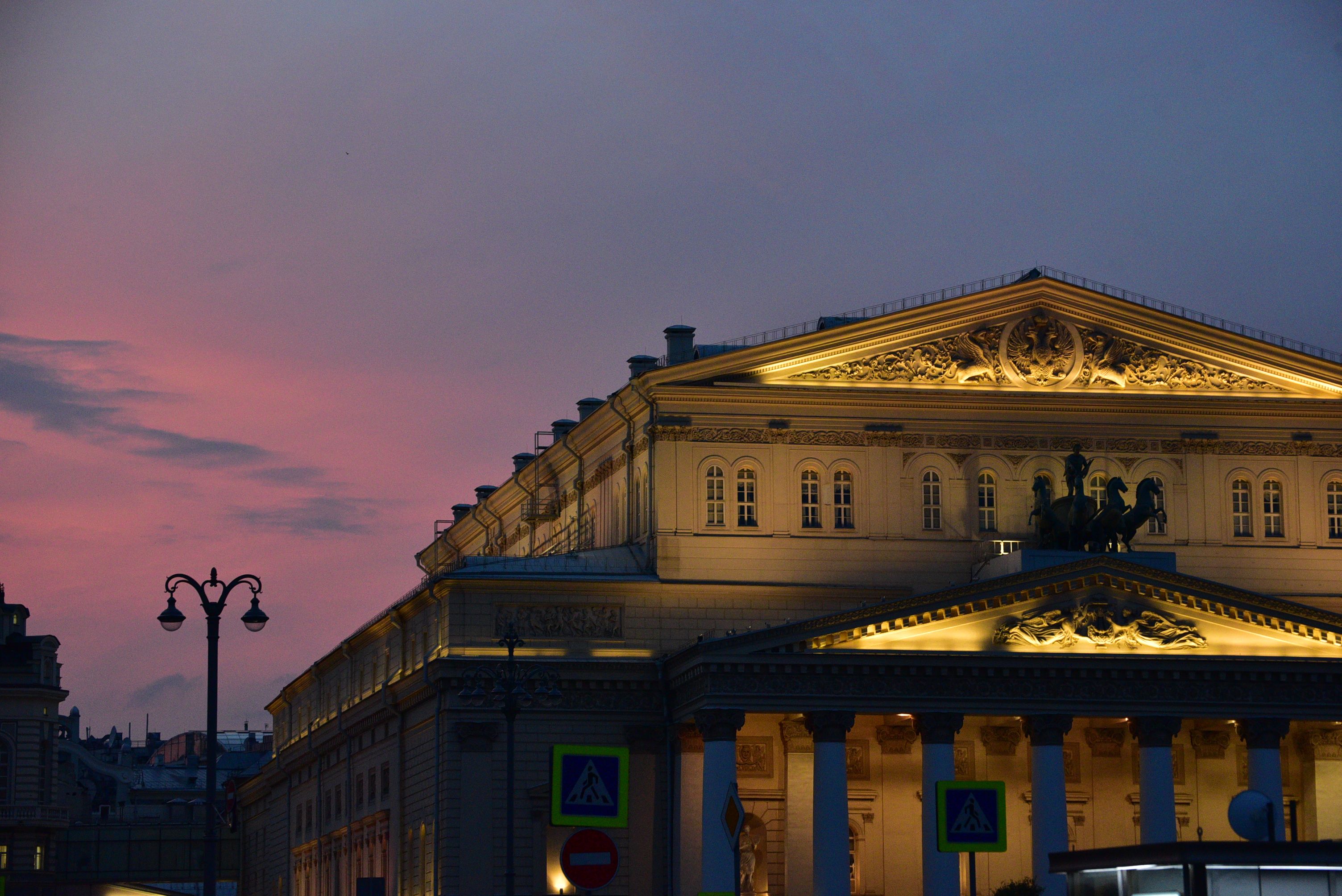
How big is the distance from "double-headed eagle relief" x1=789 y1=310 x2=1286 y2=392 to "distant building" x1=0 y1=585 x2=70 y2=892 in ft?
167

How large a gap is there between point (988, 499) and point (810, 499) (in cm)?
556

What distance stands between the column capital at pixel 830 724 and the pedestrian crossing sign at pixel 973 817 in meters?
16.9

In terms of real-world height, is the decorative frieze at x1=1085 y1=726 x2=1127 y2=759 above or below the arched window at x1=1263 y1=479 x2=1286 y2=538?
below

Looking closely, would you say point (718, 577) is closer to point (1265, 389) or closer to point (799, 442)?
point (799, 442)

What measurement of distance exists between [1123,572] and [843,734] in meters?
8.99

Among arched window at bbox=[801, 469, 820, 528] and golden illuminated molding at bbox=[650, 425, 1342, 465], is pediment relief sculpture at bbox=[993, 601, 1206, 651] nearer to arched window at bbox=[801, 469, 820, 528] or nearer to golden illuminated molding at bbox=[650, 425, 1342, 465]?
arched window at bbox=[801, 469, 820, 528]

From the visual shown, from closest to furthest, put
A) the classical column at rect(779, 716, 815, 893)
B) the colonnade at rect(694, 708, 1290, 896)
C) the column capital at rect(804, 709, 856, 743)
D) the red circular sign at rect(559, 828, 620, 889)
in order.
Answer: the red circular sign at rect(559, 828, 620, 889)
the colonnade at rect(694, 708, 1290, 896)
the column capital at rect(804, 709, 856, 743)
the classical column at rect(779, 716, 815, 893)

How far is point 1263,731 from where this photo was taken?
2714 inches

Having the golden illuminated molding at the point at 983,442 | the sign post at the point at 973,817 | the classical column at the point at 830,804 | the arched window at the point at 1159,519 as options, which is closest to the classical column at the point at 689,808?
the classical column at the point at 830,804

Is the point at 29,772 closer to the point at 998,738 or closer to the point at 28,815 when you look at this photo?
the point at 28,815

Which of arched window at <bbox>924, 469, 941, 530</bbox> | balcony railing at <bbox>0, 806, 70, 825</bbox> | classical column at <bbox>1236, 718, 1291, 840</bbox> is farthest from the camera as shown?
balcony railing at <bbox>0, 806, 70, 825</bbox>

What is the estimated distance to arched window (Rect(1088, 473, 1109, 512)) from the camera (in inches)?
3000

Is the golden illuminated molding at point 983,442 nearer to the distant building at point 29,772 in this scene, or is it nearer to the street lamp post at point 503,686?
the street lamp post at point 503,686

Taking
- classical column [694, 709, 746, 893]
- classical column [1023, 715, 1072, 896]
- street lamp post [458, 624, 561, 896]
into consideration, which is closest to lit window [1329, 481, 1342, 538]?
classical column [1023, 715, 1072, 896]
